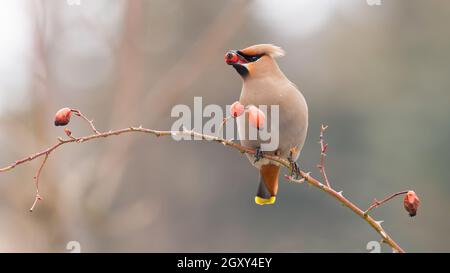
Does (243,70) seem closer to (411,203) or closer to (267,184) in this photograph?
(267,184)

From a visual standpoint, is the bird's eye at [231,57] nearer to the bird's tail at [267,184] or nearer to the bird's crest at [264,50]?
the bird's crest at [264,50]

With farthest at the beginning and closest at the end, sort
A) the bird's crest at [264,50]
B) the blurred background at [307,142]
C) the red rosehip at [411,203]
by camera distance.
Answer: the blurred background at [307,142]
the bird's crest at [264,50]
the red rosehip at [411,203]

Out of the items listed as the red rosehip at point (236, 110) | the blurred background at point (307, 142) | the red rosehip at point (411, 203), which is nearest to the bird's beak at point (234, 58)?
the red rosehip at point (236, 110)

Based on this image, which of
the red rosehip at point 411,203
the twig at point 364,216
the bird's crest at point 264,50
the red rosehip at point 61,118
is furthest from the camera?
the bird's crest at point 264,50

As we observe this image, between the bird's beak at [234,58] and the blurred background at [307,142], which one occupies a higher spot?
the blurred background at [307,142]

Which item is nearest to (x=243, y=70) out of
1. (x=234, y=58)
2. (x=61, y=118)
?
(x=234, y=58)

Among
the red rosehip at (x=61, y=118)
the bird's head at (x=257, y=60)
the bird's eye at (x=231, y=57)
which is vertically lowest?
the red rosehip at (x=61, y=118)

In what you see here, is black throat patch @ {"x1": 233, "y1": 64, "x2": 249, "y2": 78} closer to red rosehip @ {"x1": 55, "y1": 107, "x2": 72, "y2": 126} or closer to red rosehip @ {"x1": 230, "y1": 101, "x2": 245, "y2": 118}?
red rosehip @ {"x1": 230, "y1": 101, "x2": 245, "y2": 118}

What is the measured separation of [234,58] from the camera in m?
2.55

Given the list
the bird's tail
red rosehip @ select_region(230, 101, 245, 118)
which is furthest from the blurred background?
red rosehip @ select_region(230, 101, 245, 118)

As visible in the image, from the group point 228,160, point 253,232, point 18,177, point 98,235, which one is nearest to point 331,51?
point 228,160

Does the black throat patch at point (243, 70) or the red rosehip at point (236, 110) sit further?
the black throat patch at point (243, 70)

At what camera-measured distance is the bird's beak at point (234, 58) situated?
97.2 inches
